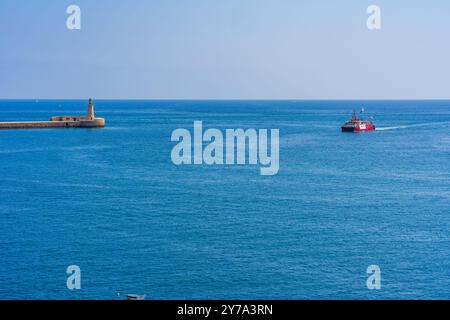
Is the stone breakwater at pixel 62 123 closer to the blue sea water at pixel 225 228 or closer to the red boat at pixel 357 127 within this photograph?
the blue sea water at pixel 225 228

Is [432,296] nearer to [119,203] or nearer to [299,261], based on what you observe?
[299,261]

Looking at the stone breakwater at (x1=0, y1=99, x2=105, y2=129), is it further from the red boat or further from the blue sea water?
the red boat

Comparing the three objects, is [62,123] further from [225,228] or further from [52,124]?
[225,228]

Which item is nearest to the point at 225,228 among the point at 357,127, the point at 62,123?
the point at 357,127

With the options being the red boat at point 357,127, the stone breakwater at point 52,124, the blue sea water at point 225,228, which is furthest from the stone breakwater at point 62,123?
the red boat at point 357,127

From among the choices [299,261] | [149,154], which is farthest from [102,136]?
[299,261]

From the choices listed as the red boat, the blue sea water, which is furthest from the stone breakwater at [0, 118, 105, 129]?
the red boat

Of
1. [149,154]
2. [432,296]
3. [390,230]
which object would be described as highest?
[149,154]
